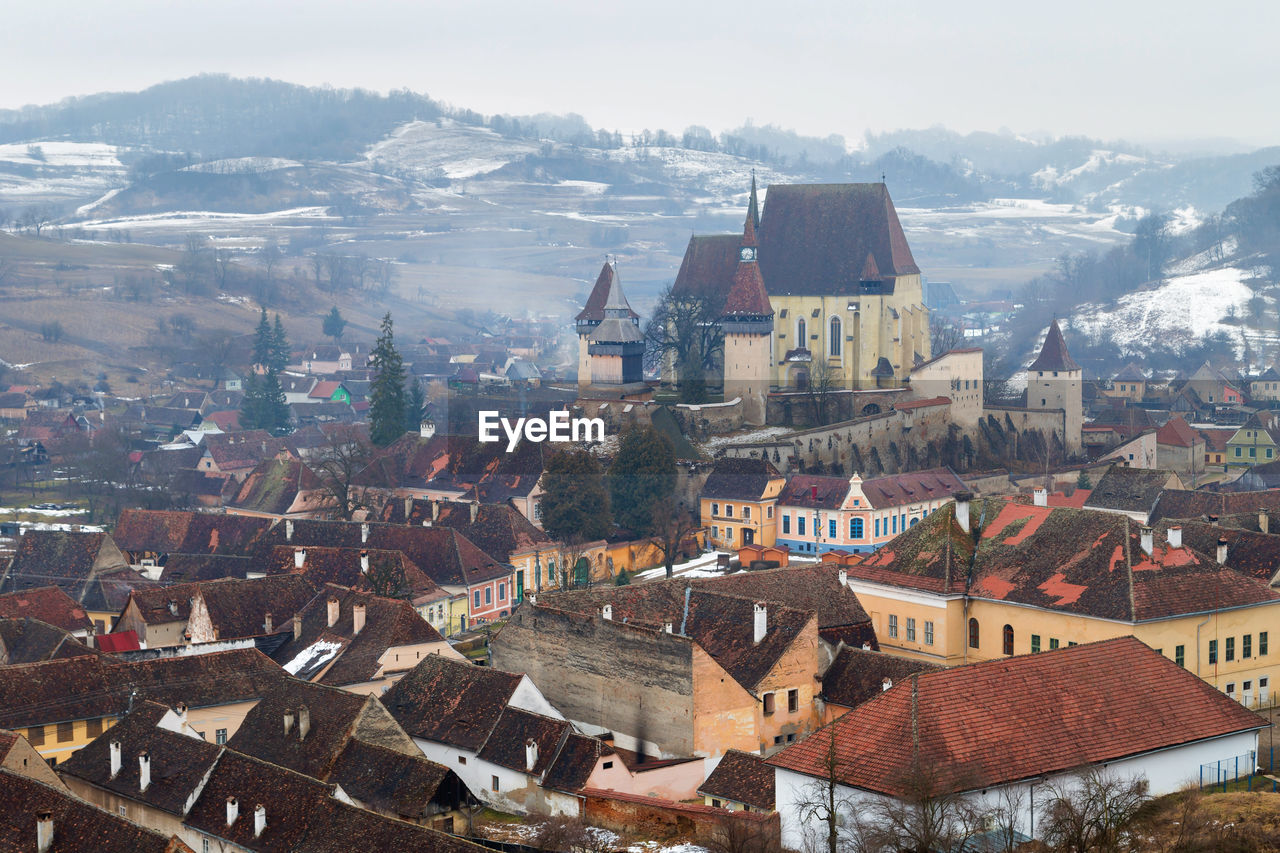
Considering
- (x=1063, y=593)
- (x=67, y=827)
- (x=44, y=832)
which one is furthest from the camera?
(x=1063, y=593)

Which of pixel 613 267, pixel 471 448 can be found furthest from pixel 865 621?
pixel 613 267

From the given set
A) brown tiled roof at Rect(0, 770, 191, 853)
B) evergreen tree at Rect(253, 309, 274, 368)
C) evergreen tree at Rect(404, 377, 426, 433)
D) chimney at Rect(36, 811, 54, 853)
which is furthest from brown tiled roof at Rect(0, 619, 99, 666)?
evergreen tree at Rect(253, 309, 274, 368)

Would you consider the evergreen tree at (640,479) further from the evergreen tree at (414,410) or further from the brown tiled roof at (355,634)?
the evergreen tree at (414,410)

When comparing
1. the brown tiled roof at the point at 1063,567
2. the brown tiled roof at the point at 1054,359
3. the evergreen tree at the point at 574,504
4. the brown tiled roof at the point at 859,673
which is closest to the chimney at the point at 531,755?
the brown tiled roof at the point at 859,673

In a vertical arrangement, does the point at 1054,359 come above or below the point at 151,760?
below

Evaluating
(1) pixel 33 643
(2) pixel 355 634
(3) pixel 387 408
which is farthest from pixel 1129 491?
(1) pixel 33 643

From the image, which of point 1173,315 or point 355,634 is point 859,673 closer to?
point 355,634
